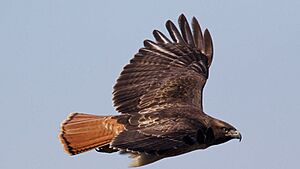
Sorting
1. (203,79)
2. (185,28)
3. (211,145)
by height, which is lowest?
(211,145)

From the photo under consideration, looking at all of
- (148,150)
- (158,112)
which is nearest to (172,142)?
(148,150)

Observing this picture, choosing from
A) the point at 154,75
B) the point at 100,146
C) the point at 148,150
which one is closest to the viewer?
the point at 148,150

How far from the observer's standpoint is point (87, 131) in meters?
15.7

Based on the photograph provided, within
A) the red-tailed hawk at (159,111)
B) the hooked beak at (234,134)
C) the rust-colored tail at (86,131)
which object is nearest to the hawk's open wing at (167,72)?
the red-tailed hawk at (159,111)

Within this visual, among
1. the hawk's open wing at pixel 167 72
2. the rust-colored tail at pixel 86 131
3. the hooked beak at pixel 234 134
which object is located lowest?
the hooked beak at pixel 234 134

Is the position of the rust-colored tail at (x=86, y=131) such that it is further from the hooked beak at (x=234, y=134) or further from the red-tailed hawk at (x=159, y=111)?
the hooked beak at (x=234, y=134)

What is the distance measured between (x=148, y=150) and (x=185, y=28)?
5.25m

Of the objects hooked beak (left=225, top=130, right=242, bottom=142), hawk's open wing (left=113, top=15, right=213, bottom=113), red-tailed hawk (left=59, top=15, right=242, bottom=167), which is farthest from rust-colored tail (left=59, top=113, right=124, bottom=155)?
hooked beak (left=225, top=130, right=242, bottom=142)

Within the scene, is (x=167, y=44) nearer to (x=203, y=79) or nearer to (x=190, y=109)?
(x=203, y=79)

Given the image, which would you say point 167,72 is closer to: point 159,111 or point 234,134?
point 159,111

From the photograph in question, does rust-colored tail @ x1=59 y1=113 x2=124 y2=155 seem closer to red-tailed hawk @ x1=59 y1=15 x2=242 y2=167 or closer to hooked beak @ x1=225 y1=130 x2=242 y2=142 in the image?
red-tailed hawk @ x1=59 y1=15 x2=242 y2=167

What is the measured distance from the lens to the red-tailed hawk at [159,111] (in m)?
13.9

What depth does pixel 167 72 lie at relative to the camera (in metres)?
17.3

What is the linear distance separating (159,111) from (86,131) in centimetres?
128
